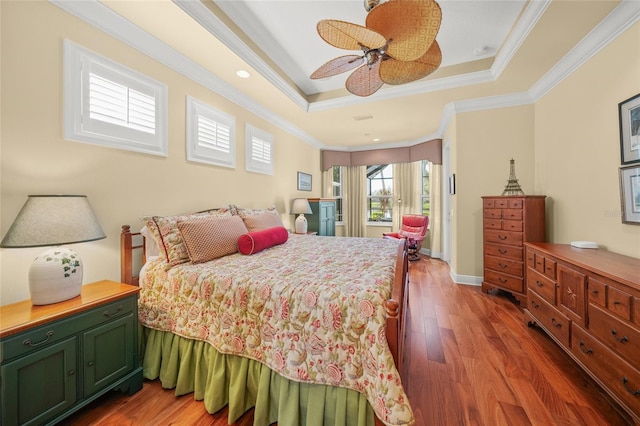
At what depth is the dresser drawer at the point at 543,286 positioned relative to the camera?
201 cm

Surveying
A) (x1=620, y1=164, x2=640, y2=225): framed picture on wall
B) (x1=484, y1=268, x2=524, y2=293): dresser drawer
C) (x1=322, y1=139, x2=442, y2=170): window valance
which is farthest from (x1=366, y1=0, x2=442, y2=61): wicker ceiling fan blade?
(x1=322, y1=139, x2=442, y2=170): window valance

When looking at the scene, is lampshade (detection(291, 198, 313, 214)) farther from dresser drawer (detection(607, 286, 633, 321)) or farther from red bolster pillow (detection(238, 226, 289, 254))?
dresser drawer (detection(607, 286, 633, 321))

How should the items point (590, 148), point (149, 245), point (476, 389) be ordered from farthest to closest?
point (590, 148) → point (149, 245) → point (476, 389)

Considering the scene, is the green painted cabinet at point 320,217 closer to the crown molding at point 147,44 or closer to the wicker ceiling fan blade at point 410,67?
the crown molding at point 147,44

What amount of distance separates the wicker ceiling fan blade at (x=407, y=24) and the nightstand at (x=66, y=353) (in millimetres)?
2263

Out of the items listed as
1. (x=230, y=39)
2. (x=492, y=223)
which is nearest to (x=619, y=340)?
(x=492, y=223)

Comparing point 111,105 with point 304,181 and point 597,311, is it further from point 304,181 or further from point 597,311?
point 597,311

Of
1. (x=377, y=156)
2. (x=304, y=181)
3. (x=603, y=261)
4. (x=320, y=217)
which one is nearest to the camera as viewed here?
(x=603, y=261)

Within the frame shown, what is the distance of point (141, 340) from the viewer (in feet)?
5.89

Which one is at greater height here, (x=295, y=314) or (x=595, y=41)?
Answer: (x=595, y=41)

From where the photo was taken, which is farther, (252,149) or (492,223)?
(252,149)

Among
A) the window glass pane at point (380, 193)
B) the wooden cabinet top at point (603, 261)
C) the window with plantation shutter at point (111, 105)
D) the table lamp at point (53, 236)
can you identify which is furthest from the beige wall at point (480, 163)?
the table lamp at point (53, 236)

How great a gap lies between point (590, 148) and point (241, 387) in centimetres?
349

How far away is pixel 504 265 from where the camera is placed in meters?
3.05
